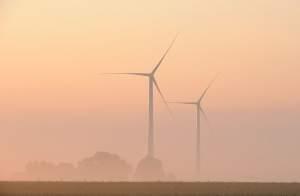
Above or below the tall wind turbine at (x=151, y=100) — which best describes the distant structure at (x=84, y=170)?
below

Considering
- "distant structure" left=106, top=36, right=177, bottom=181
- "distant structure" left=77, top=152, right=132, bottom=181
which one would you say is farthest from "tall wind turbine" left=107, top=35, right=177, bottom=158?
"distant structure" left=77, top=152, right=132, bottom=181

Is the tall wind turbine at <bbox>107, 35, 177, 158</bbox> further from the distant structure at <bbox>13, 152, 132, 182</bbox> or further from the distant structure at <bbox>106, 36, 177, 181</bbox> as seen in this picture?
the distant structure at <bbox>13, 152, 132, 182</bbox>

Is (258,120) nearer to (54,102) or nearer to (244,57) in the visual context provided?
(244,57)

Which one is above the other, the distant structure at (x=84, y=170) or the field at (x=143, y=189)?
the distant structure at (x=84, y=170)

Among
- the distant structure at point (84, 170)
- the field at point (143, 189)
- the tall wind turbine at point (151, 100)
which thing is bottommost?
the field at point (143, 189)

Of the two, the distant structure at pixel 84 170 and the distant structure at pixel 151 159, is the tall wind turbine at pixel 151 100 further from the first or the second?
the distant structure at pixel 84 170

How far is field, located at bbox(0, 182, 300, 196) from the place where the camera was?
2.35 metres

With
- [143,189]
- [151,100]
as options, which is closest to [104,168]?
[143,189]

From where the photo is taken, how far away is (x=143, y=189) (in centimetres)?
237

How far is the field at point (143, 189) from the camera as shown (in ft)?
7.70

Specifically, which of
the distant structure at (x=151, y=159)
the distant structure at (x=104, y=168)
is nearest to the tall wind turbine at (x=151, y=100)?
the distant structure at (x=151, y=159)

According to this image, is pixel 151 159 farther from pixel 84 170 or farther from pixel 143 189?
pixel 84 170

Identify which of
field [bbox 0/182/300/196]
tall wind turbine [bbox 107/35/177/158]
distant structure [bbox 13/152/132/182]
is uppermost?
tall wind turbine [bbox 107/35/177/158]

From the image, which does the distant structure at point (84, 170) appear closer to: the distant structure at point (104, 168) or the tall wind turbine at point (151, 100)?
the distant structure at point (104, 168)
